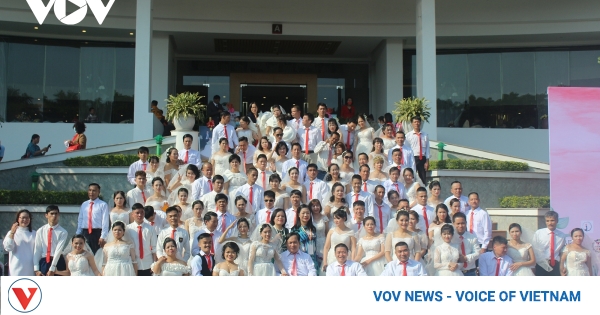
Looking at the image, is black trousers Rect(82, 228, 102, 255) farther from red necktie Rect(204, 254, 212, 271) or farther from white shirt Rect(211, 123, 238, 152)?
white shirt Rect(211, 123, 238, 152)

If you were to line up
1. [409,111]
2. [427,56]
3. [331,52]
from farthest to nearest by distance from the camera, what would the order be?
[331,52], [427,56], [409,111]

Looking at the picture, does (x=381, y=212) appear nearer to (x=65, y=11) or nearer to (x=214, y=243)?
(x=214, y=243)

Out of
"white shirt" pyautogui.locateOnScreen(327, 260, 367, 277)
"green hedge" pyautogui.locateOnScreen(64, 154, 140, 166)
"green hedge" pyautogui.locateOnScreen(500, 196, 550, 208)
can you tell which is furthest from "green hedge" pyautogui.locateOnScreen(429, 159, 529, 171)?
"green hedge" pyautogui.locateOnScreen(64, 154, 140, 166)

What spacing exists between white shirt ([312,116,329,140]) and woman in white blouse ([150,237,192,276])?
4.70 meters

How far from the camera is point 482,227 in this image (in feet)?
32.5

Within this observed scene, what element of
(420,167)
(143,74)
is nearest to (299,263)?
(420,167)

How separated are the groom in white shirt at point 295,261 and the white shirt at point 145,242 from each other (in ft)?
5.77

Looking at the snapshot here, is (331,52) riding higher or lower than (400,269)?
higher

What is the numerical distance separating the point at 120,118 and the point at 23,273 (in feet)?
32.5

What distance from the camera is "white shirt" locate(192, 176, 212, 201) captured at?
1055 cm
